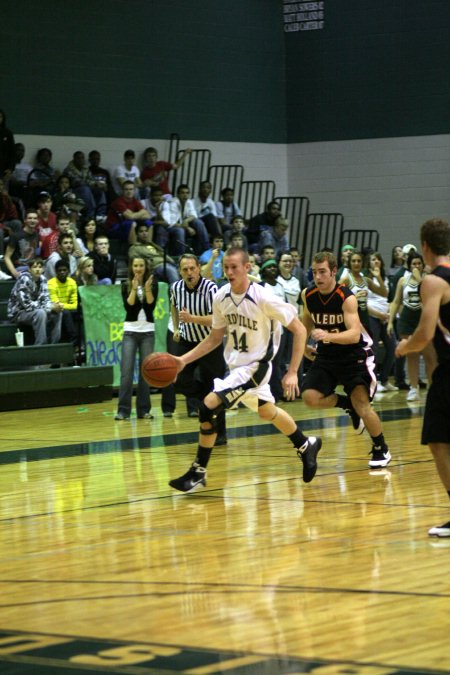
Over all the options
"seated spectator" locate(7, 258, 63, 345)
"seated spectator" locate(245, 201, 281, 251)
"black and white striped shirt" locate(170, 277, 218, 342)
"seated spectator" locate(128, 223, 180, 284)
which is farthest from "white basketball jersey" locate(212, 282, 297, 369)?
"seated spectator" locate(245, 201, 281, 251)

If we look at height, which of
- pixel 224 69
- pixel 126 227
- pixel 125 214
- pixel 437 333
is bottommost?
pixel 437 333

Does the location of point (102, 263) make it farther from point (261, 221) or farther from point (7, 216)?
point (261, 221)

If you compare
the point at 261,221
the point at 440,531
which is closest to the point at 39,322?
the point at 261,221

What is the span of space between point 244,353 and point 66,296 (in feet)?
28.5

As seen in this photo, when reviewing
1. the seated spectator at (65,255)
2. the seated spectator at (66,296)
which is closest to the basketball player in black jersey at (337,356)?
the seated spectator at (66,296)

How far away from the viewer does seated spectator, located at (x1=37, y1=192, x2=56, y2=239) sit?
1906cm

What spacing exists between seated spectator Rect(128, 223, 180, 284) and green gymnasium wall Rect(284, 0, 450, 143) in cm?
710

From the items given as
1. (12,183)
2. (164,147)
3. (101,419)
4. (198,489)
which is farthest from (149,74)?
(198,489)

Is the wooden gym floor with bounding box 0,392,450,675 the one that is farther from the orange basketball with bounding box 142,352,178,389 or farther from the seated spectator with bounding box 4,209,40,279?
the seated spectator with bounding box 4,209,40,279

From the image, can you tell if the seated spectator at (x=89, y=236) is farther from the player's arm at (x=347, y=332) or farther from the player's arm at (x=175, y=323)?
the player's arm at (x=347, y=332)

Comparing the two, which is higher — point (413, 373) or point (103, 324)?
point (103, 324)

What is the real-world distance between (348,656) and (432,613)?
0.79m

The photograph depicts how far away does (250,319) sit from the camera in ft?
29.8

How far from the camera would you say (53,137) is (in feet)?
74.2
